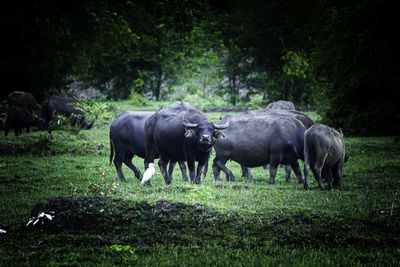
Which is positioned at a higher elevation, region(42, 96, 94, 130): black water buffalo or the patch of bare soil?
the patch of bare soil

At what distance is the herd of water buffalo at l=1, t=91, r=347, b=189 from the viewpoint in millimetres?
9898


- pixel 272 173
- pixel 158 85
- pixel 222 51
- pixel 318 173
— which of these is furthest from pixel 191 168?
pixel 222 51

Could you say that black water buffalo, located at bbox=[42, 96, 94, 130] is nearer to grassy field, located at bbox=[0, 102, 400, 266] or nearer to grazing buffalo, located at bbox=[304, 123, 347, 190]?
grassy field, located at bbox=[0, 102, 400, 266]

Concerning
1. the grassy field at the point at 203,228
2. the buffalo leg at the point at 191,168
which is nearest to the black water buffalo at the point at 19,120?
the grassy field at the point at 203,228

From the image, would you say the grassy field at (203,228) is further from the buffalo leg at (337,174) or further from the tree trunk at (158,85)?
the tree trunk at (158,85)

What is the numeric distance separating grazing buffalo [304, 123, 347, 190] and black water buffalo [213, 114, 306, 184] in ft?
3.82

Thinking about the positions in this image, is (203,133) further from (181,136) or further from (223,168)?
(223,168)

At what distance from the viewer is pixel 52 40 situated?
81.3ft

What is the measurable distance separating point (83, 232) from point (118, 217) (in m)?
0.59

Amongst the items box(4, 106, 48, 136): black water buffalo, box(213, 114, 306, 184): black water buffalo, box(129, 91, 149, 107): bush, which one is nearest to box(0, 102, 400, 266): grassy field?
box(213, 114, 306, 184): black water buffalo

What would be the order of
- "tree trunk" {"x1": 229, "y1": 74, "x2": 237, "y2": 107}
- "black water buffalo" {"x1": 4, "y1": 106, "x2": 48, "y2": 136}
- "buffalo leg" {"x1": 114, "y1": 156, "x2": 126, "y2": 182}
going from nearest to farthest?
1. "buffalo leg" {"x1": 114, "y1": 156, "x2": 126, "y2": 182}
2. "black water buffalo" {"x1": 4, "y1": 106, "x2": 48, "y2": 136}
3. "tree trunk" {"x1": 229, "y1": 74, "x2": 237, "y2": 107}

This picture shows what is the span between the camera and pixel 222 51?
3609 cm

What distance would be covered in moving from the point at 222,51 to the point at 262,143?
25522mm

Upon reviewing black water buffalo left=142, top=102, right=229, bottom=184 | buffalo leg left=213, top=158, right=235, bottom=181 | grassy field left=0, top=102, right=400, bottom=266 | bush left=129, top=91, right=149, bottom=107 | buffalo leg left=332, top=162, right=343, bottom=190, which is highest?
black water buffalo left=142, top=102, right=229, bottom=184
